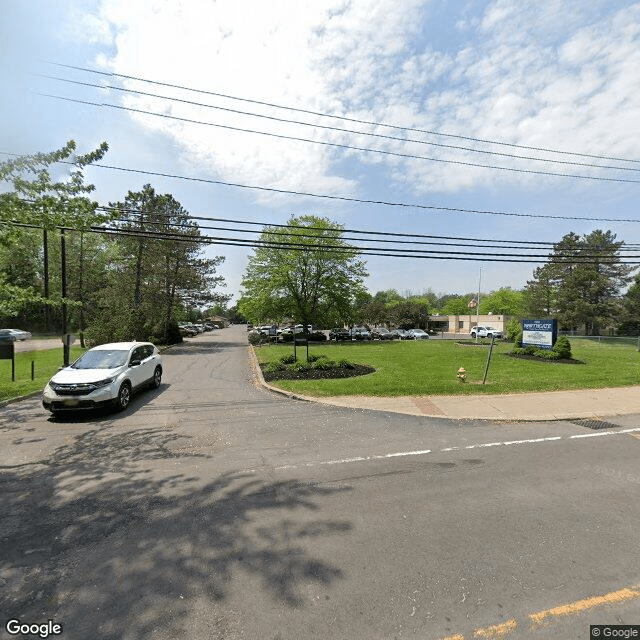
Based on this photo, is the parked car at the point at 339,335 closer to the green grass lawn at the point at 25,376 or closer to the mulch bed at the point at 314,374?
the mulch bed at the point at 314,374

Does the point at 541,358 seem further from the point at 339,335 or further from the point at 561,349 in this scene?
the point at 339,335

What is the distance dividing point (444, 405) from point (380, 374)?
428 centimetres

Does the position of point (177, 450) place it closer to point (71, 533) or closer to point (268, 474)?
point (268, 474)

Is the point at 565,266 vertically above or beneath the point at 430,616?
above

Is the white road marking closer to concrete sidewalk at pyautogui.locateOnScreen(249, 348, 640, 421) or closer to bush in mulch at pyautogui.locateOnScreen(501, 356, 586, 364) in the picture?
concrete sidewalk at pyautogui.locateOnScreen(249, 348, 640, 421)

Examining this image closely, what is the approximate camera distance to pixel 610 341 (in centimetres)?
3666

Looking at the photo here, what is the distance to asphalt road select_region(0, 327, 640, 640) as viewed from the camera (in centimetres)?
265

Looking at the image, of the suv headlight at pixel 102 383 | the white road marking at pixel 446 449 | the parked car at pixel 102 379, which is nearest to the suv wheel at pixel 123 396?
the parked car at pixel 102 379

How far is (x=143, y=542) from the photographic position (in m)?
3.59

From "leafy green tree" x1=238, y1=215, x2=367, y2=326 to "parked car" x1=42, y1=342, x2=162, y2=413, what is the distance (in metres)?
24.4

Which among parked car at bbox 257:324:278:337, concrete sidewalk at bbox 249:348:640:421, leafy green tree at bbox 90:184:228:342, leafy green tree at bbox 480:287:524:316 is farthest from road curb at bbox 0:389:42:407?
leafy green tree at bbox 480:287:524:316

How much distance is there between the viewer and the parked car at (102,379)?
817cm

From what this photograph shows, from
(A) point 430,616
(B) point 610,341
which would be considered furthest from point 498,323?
(A) point 430,616

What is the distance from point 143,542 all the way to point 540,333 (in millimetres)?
20887
